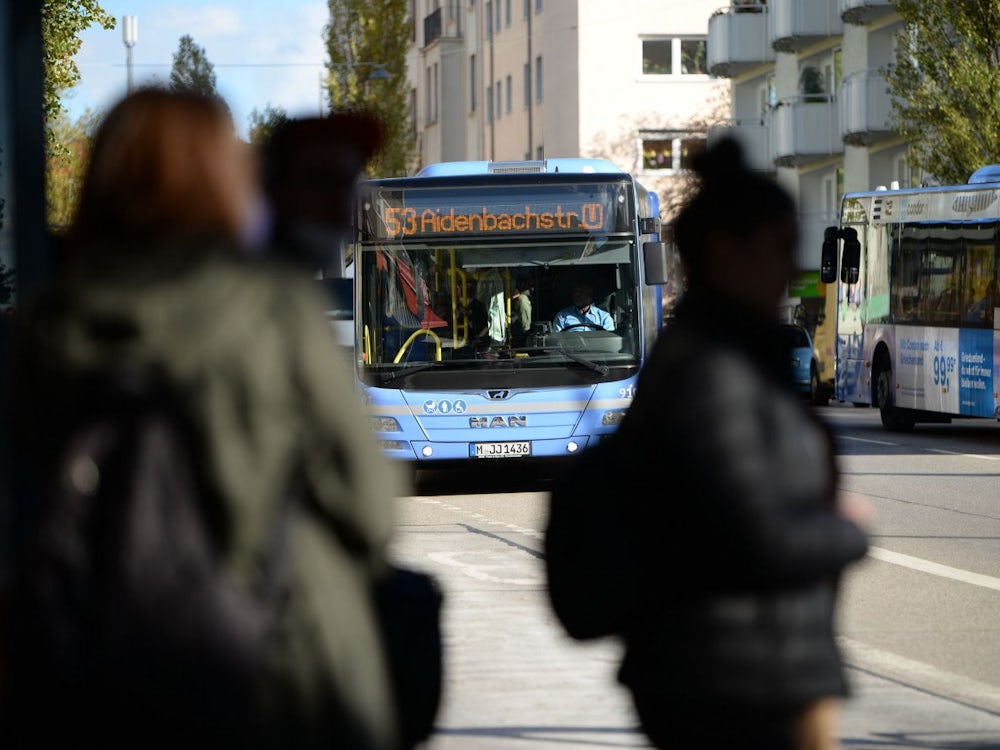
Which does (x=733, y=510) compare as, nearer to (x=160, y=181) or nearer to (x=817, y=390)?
(x=160, y=181)

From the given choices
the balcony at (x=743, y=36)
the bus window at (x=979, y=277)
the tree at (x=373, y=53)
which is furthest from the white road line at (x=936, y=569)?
the tree at (x=373, y=53)

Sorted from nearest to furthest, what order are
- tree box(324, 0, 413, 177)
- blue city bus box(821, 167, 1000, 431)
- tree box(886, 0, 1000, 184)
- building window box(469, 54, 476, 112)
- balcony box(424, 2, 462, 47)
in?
blue city bus box(821, 167, 1000, 431) < tree box(886, 0, 1000, 184) < tree box(324, 0, 413, 177) < building window box(469, 54, 476, 112) < balcony box(424, 2, 462, 47)

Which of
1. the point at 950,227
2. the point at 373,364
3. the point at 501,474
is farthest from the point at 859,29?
the point at 373,364

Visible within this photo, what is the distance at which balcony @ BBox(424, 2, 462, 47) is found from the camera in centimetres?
8131

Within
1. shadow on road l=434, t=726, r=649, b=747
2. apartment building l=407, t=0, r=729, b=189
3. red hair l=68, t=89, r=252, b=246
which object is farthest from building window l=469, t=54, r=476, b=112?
red hair l=68, t=89, r=252, b=246

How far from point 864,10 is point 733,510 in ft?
142

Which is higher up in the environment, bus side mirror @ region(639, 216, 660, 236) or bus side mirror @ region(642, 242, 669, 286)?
bus side mirror @ region(639, 216, 660, 236)

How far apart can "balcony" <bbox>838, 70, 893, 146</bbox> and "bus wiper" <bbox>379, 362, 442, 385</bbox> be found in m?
29.0

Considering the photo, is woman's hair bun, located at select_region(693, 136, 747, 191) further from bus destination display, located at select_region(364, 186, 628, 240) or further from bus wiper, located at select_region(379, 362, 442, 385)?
bus destination display, located at select_region(364, 186, 628, 240)

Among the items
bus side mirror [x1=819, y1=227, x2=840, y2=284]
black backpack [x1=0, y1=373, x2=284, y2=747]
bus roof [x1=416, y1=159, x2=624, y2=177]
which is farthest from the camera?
bus side mirror [x1=819, y1=227, x2=840, y2=284]

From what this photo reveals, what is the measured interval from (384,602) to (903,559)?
962 centimetres

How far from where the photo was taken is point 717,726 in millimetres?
3146

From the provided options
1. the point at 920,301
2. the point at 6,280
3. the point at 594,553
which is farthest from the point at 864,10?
the point at 594,553

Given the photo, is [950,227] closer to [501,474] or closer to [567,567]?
[501,474]
